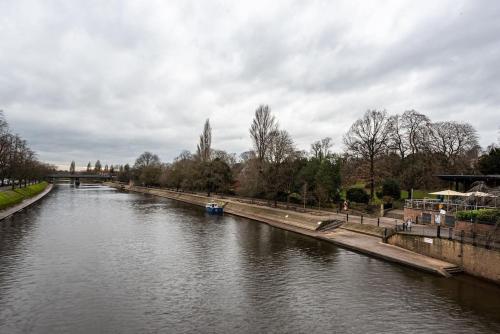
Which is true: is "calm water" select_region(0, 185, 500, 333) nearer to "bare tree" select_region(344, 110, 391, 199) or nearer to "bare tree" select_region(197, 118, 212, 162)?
"bare tree" select_region(344, 110, 391, 199)

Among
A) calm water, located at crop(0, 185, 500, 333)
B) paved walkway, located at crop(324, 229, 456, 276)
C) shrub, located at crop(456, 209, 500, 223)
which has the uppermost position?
shrub, located at crop(456, 209, 500, 223)

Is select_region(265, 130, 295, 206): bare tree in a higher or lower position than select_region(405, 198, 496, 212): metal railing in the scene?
higher

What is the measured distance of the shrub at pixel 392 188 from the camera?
57844 millimetres

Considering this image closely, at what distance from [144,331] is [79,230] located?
3327cm

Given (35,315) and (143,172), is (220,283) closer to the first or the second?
(35,315)

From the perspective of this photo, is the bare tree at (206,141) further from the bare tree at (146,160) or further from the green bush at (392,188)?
the bare tree at (146,160)

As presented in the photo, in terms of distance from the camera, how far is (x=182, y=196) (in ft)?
346

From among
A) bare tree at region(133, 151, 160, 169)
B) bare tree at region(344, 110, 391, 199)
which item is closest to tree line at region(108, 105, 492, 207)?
bare tree at region(344, 110, 391, 199)

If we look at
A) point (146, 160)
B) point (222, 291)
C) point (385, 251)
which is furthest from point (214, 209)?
point (146, 160)

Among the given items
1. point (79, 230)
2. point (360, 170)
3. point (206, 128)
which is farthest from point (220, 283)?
point (206, 128)

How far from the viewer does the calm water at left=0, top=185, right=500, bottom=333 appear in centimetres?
1831

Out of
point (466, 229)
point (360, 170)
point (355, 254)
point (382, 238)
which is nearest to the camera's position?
point (466, 229)

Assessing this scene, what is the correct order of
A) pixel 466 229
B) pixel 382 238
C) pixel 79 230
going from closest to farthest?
pixel 466 229, pixel 382 238, pixel 79 230

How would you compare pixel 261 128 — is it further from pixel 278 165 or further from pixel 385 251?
pixel 385 251
